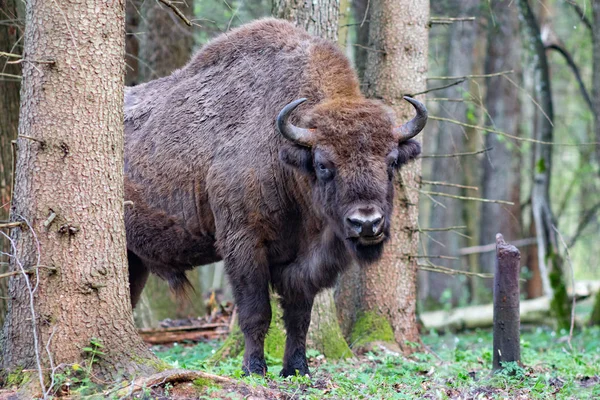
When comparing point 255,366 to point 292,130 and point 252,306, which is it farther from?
point 292,130

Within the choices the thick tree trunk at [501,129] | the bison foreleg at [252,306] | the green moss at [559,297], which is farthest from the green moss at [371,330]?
the thick tree trunk at [501,129]

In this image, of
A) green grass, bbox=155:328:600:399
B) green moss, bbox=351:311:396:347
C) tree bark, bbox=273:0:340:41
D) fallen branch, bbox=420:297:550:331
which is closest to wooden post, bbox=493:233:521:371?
green grass, bbox=155:328:600:399

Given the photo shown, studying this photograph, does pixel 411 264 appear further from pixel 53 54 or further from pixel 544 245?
pixel 544 245

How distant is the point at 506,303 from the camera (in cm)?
604

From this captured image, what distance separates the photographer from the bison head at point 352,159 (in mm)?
6152

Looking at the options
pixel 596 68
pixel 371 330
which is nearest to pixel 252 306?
pixel 371 330

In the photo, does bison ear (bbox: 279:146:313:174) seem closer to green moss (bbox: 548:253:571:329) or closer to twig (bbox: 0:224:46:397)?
twig (bbox: 0:224:46:397)

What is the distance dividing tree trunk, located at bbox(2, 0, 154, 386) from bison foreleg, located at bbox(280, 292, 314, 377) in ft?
6.87

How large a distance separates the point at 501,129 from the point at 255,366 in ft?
39.2

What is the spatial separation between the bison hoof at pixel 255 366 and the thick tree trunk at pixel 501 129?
451 inches

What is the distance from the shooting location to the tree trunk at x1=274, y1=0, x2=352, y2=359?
7.86 meters

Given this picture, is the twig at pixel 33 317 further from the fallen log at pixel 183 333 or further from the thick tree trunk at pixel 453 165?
the thick tree trunk at pixel 453 165

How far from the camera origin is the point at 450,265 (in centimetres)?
2038

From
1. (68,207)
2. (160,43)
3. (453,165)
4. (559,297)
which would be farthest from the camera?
(453,165)
